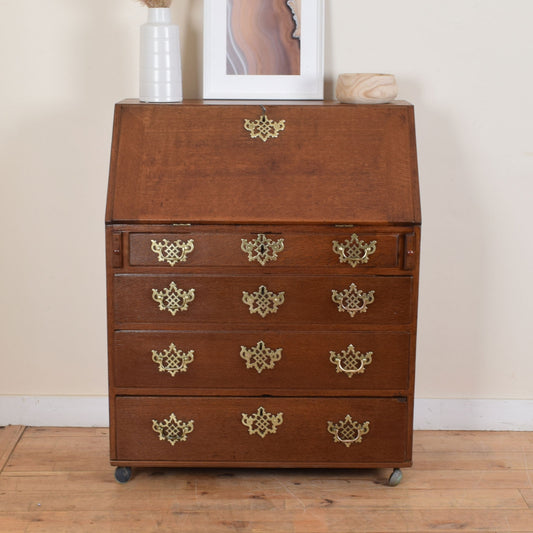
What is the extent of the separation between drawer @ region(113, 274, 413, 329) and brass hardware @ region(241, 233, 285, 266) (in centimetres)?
7

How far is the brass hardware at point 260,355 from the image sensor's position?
8.57 ft

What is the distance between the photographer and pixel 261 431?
106 inches

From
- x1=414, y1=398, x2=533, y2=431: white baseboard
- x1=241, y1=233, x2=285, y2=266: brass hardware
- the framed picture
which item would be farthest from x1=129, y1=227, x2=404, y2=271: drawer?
x1=414, y1=398, x2=533, y2=431: white baseboard

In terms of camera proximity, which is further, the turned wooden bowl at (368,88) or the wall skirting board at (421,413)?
the wall skirting board at (421,413)

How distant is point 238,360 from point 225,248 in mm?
366

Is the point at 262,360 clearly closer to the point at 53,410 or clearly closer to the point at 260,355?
the point at 260,355

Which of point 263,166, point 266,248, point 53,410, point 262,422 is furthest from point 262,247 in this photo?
point 53,410

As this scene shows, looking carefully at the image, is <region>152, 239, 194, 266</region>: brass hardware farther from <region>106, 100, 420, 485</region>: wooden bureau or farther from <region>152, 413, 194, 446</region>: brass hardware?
<region>152, 413, 194, 446</region>: brass hardware

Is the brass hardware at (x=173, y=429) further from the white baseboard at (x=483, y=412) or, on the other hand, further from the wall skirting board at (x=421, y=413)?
the white baseboard at (x=483, y=412)

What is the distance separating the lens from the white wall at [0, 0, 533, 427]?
2920 mm

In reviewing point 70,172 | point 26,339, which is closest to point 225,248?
point 70,172

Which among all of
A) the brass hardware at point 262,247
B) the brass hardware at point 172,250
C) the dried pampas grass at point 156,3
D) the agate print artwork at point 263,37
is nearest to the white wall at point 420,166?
the agate print artwork at point 263,37

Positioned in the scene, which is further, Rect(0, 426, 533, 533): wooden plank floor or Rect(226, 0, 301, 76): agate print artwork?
Rect(226, 0, 301, 76): agate print artwork

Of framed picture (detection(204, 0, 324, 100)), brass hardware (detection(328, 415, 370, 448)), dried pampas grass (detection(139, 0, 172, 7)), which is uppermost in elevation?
dried pampas grass (detection(139, 0, 172, 7))
